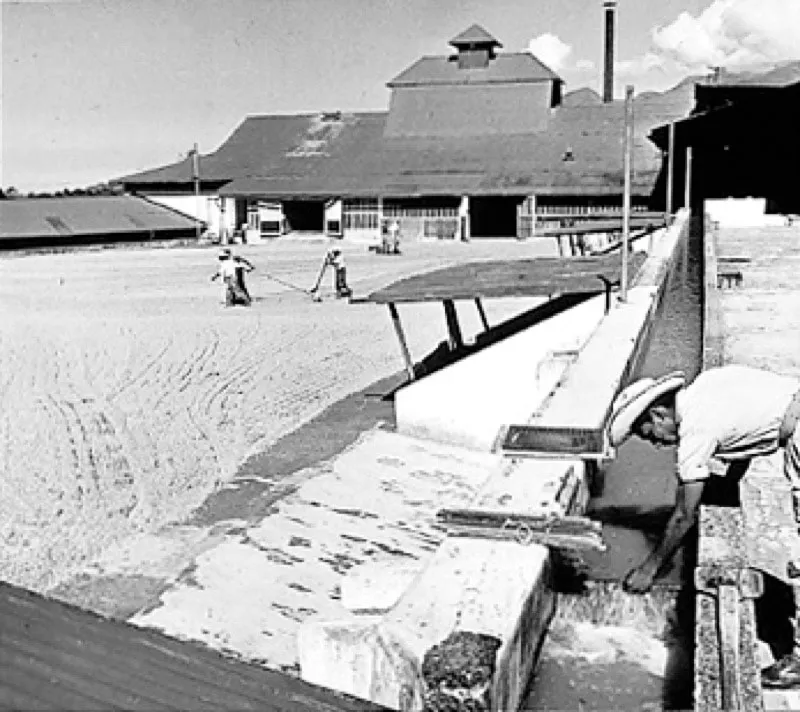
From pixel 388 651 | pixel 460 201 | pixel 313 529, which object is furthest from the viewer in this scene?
pixel 460 201

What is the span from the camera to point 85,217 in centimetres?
4062

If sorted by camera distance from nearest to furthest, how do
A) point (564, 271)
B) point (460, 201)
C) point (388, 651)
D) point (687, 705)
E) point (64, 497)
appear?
point (388, 651) < point (687, 705) < point (64, 497) < point (564, 271) < point (460, 201)

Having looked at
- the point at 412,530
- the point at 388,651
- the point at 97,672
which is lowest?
the point at 412,530

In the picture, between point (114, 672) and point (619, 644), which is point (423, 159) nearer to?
point (619, 644)

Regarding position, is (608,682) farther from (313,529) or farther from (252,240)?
(252,240)

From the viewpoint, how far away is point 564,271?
1253 cm

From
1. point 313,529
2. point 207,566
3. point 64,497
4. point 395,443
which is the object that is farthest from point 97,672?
point 395,443

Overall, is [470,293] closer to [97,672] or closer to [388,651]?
[388,651]

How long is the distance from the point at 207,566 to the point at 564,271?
705 centimetres

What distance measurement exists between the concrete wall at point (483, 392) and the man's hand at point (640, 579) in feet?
14.2

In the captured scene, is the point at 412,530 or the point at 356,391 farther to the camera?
the point at 356,391

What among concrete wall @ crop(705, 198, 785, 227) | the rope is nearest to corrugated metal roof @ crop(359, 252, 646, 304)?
the rope

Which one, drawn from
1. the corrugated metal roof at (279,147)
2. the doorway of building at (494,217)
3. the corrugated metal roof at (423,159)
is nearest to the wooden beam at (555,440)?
the corrugated metal roof at (423,159)

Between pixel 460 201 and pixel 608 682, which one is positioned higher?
pixel 460 201
